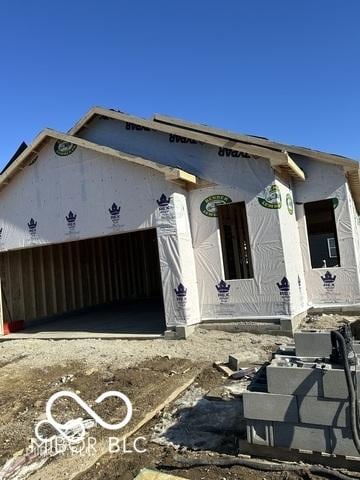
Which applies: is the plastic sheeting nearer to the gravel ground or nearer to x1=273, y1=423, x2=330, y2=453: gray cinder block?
the gravel ground

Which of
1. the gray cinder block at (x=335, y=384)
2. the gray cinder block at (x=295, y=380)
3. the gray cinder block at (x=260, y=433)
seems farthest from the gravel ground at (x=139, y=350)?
the gray cinder block at (x=335, y=384)

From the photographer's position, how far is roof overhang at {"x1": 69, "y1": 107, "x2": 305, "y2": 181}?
8.66m

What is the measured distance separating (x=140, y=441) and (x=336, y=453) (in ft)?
6.38

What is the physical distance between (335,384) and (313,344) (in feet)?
2.14

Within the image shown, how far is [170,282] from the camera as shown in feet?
30.1

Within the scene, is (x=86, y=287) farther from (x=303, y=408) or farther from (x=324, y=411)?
(x=324, y=411)

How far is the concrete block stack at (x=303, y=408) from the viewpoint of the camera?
3428 millimetres

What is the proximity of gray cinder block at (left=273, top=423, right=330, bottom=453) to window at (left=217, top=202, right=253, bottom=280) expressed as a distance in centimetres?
788

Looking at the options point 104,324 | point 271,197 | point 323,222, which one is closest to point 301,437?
point 271,197

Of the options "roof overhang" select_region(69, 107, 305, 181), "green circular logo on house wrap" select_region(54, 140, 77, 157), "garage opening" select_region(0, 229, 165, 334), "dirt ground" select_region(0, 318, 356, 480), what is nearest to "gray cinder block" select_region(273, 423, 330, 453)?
"dirt ground" select_region(0, 318, 356, 480)

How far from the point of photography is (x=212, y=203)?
947 cm

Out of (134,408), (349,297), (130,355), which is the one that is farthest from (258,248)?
(134,408)

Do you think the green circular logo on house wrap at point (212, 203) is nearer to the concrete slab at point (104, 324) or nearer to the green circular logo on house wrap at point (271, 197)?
the green circular logo on house wrap at point (271, 197)

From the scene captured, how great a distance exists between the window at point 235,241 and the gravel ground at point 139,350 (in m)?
2.97
